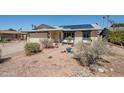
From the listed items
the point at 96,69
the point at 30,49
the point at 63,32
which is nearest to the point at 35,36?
the point at 63,32

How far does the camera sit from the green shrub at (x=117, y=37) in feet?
54.9

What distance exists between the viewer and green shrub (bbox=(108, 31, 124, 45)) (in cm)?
1675

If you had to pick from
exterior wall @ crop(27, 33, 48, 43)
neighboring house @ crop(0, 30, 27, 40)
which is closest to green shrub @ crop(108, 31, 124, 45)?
exterior wall @ crop(27, 33, 48, 43)

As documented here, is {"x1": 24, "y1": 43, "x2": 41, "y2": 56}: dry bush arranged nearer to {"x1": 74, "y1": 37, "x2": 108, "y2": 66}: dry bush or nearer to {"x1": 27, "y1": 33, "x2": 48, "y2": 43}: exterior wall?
{"x1": 74, "y1": 37, "x2": 108, "y2": 66}: dry bush

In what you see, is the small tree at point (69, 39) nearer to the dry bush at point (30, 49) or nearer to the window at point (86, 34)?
the window at point (86, 34)

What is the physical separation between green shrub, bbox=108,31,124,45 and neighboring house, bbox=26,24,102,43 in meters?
1.61

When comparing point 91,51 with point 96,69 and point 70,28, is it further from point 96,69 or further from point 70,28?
point 70,28

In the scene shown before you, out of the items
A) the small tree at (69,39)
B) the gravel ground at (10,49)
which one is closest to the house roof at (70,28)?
the small tree at (69,39)

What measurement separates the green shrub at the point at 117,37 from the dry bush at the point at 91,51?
353 inches

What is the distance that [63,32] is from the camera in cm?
1916

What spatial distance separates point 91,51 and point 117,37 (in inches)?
390
